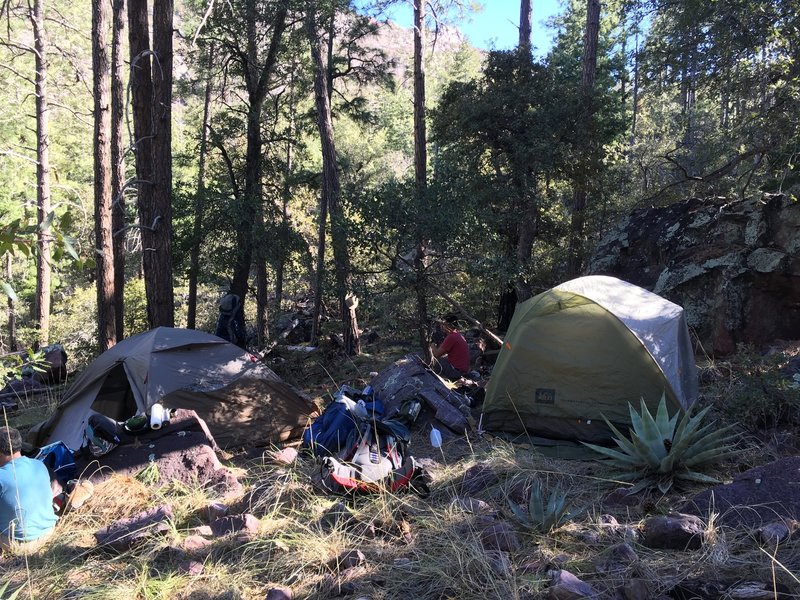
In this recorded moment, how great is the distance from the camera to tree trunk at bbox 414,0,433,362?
9.73m

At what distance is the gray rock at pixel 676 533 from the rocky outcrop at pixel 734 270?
605cm

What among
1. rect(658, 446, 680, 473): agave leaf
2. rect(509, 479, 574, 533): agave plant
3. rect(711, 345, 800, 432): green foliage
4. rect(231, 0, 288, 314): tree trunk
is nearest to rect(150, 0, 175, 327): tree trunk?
rect(231, 0, 288, 314): tree trunk

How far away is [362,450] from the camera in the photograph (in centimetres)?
546

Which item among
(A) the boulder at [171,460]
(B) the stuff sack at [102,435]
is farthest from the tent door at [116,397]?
(A) the boulder at [171,460]

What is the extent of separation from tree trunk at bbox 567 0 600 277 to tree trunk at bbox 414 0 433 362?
3191 millimetres

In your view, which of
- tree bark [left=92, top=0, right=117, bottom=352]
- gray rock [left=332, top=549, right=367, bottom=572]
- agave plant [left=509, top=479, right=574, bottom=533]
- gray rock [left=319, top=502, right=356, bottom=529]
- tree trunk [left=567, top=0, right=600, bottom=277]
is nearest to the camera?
gray rock [left=332, top=549, right=367, bottom=572]

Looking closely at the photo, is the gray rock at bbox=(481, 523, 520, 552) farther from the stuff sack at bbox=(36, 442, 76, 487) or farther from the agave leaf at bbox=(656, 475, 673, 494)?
the stuff sack at bbox=(36, 442, 76, 487)

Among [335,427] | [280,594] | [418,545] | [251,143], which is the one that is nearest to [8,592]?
[280,594]

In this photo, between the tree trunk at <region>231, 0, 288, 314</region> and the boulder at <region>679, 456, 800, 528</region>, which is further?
the tree trunk at <region>231, 0, 288, 314</region>

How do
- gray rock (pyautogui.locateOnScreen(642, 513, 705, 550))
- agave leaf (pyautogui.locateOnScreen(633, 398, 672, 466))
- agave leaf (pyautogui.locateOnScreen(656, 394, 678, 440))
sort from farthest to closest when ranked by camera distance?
agave leaf (pyautogui.locateOnScreen(656, 394, 678, 440)), agave leaf (pyautogui.locateOnScreen(633, 398, 672, 466)), gray rock (pyautogui.locateOnScreen(642, 513, 705, 550))

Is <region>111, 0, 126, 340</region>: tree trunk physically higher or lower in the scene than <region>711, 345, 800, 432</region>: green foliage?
higher

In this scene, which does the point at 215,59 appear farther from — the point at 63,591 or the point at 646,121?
the point at 646,121

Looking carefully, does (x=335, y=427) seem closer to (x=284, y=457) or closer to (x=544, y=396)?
(x=284, y=457)

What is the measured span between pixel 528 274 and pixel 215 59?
10493mm
